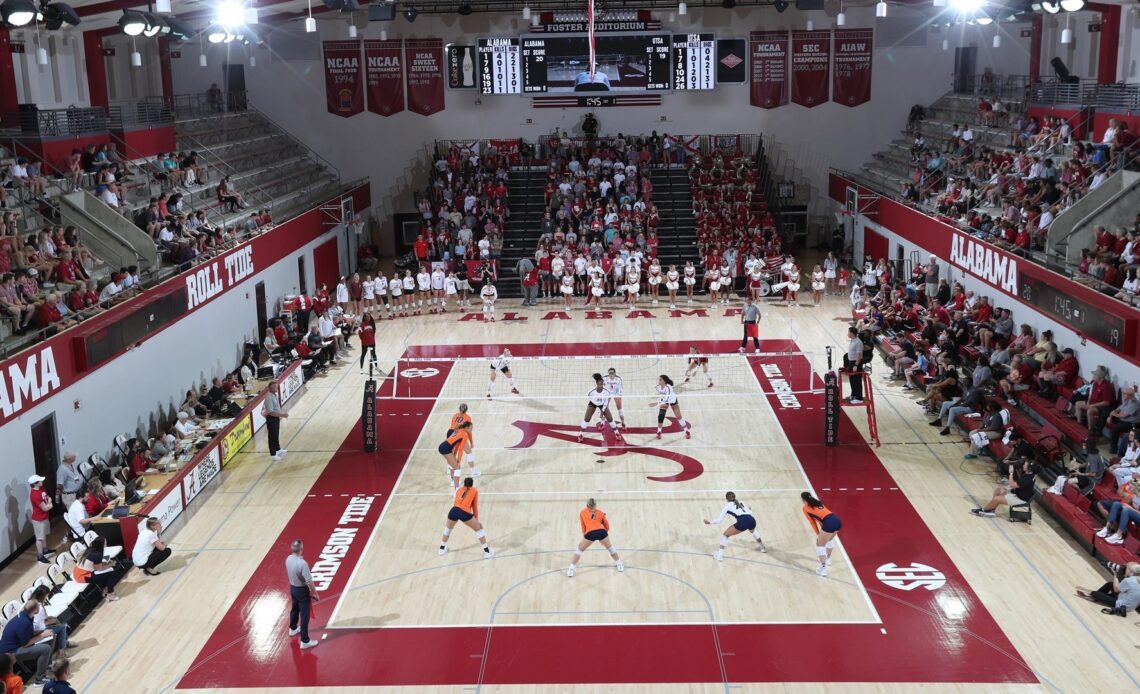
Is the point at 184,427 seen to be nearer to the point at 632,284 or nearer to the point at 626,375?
the point at 626,375

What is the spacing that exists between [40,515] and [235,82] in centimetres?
3193

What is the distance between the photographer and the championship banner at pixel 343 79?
4628 centimetres

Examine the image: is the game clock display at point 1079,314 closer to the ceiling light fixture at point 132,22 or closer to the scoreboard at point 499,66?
the ceiling light fixture at point 132,22

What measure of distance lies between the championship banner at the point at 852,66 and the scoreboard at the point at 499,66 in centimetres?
1421

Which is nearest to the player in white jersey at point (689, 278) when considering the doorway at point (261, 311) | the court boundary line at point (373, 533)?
the court boundary line at point (373, 533)

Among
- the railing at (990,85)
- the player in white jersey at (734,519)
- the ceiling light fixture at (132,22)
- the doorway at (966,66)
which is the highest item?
the ceiling light fixture at (132,22)

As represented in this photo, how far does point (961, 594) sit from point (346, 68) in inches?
1464

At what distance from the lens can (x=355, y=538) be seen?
A: 61.7ft

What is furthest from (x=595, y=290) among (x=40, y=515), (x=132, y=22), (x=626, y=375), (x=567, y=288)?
(x=40, y=515)

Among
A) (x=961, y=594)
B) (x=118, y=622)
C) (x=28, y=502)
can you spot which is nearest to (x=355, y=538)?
(x=118, y=622)

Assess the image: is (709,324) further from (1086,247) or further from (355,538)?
(355,538)

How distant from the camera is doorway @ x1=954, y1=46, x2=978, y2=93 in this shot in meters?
45.2

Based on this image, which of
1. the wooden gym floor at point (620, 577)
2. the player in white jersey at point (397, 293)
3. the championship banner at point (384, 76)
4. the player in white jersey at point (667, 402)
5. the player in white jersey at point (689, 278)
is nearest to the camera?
the wooden gym floor at point (620, 577)

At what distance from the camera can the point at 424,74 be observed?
46.5 metres
